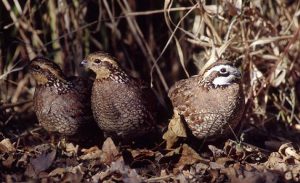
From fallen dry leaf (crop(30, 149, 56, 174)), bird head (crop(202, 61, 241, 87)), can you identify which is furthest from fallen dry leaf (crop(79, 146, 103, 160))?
bird head (crop(202, 61, 241, 87))

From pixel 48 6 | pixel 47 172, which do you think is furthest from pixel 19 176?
pixel 48 6

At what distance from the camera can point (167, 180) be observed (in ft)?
15.4

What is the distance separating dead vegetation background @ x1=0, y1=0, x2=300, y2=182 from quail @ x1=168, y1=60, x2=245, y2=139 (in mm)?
186

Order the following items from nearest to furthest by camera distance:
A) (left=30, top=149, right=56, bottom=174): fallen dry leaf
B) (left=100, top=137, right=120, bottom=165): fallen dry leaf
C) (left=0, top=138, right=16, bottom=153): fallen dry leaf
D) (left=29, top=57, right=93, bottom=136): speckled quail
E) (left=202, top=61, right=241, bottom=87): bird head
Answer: (left=30, top=149, right=56, bottom=174): fallen dry leaf, (left=100, top=137, right=120, bottom=165): fallen dry leaf, (left=0, top=138, right=16, bottom=153): fallen dry leaf, (left=202, top=61, right=241, bottom=87): bird head, (left=29, top=57, right=93, bottom=136): speckled quail

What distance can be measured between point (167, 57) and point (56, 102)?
1.94 meters

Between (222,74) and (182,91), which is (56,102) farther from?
(222,74)

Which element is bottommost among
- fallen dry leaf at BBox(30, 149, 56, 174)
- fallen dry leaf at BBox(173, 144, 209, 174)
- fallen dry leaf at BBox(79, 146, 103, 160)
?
fallen dry leaf at BBox(173, 144, 209, 174)

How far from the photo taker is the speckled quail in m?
5.51

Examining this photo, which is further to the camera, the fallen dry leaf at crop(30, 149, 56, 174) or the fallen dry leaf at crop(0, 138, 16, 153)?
the fallen dry leaf at crop(0, 138, 16, 153)

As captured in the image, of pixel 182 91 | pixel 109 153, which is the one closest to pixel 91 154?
pixel 109 153

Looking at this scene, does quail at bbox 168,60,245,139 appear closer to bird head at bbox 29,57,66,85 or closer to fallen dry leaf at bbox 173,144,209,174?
fallen dry leaf at bbox 173,144,209,174

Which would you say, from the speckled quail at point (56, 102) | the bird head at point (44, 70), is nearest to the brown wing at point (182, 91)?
the speckled quail at point (56, 102)

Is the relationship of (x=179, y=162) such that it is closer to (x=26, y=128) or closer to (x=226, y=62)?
(x=226, y=62)

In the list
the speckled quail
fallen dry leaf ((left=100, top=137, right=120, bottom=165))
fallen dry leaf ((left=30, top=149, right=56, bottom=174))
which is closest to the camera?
fallen dry leaf ((left=30, top=149, right=56, bottom=174))
